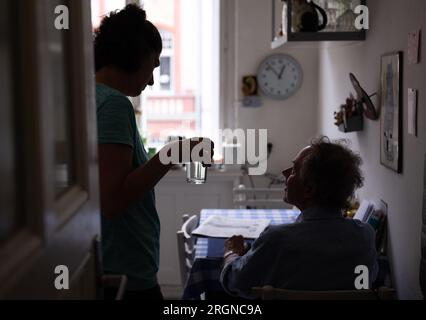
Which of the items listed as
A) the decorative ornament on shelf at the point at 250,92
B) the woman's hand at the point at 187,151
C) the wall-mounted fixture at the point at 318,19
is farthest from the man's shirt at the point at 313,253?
the decorative ornament on shelf at the point at 250,92

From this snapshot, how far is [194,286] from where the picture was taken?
1.91 metres

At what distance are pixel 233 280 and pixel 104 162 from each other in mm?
557

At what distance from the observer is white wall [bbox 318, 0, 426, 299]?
5.49ft

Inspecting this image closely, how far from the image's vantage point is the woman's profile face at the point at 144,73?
1331mm

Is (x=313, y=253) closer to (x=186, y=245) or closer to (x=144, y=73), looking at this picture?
(x=144, y=73)

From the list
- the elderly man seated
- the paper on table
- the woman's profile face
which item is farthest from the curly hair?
the paper on table

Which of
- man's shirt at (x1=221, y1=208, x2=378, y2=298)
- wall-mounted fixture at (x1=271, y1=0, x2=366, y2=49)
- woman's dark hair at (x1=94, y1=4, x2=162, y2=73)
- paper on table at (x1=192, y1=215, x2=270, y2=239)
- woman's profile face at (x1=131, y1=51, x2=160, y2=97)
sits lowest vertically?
paper on table at (x1=192, y1=215, x2=270, y2=239)

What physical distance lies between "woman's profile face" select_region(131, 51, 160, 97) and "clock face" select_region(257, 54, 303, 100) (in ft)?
7.43

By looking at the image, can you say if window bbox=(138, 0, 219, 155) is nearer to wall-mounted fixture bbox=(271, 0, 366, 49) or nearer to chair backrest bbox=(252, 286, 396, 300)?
wall-mounted fixture bbox=(271, 0, 366, 49)

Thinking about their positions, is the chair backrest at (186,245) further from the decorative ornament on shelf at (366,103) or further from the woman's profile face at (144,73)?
the woman's profile face at (144,73)

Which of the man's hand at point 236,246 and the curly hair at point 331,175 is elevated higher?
the curly hair at point 331,175

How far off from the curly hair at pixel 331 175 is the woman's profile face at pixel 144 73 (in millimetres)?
484

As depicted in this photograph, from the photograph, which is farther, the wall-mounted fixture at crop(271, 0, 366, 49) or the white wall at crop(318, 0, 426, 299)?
the wall-mounted fixture at crop(271, 0, 366, 49)
